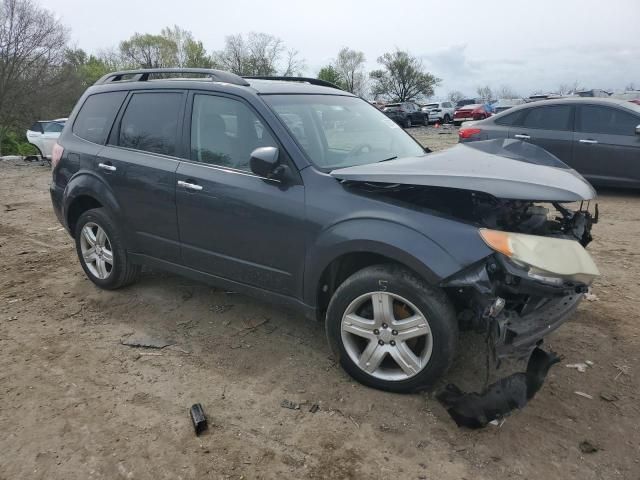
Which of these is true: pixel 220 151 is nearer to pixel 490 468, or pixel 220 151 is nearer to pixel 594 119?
pixel 490 468

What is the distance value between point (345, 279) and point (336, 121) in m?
1.28

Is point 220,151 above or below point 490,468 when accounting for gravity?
above

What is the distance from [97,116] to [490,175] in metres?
3.59

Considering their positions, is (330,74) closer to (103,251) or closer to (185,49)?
(185,49)

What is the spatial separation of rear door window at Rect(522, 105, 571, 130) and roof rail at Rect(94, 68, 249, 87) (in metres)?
6.22

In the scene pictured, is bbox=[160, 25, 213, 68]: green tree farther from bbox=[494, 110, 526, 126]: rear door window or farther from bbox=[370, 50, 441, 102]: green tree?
bbox=[494, 110, 526, 126]: rear door window

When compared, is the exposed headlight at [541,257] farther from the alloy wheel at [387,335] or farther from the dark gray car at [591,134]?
the dark gray car at [591,134]

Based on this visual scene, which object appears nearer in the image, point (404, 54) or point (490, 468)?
point (490, 468)

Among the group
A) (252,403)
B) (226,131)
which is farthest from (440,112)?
(252,403)

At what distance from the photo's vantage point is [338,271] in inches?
130

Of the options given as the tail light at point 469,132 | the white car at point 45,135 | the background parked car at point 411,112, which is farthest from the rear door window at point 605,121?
the background parked car at point 411,112

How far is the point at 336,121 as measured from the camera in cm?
385

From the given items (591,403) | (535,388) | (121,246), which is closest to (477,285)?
(535,388)

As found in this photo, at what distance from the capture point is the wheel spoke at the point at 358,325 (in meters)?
3.02
